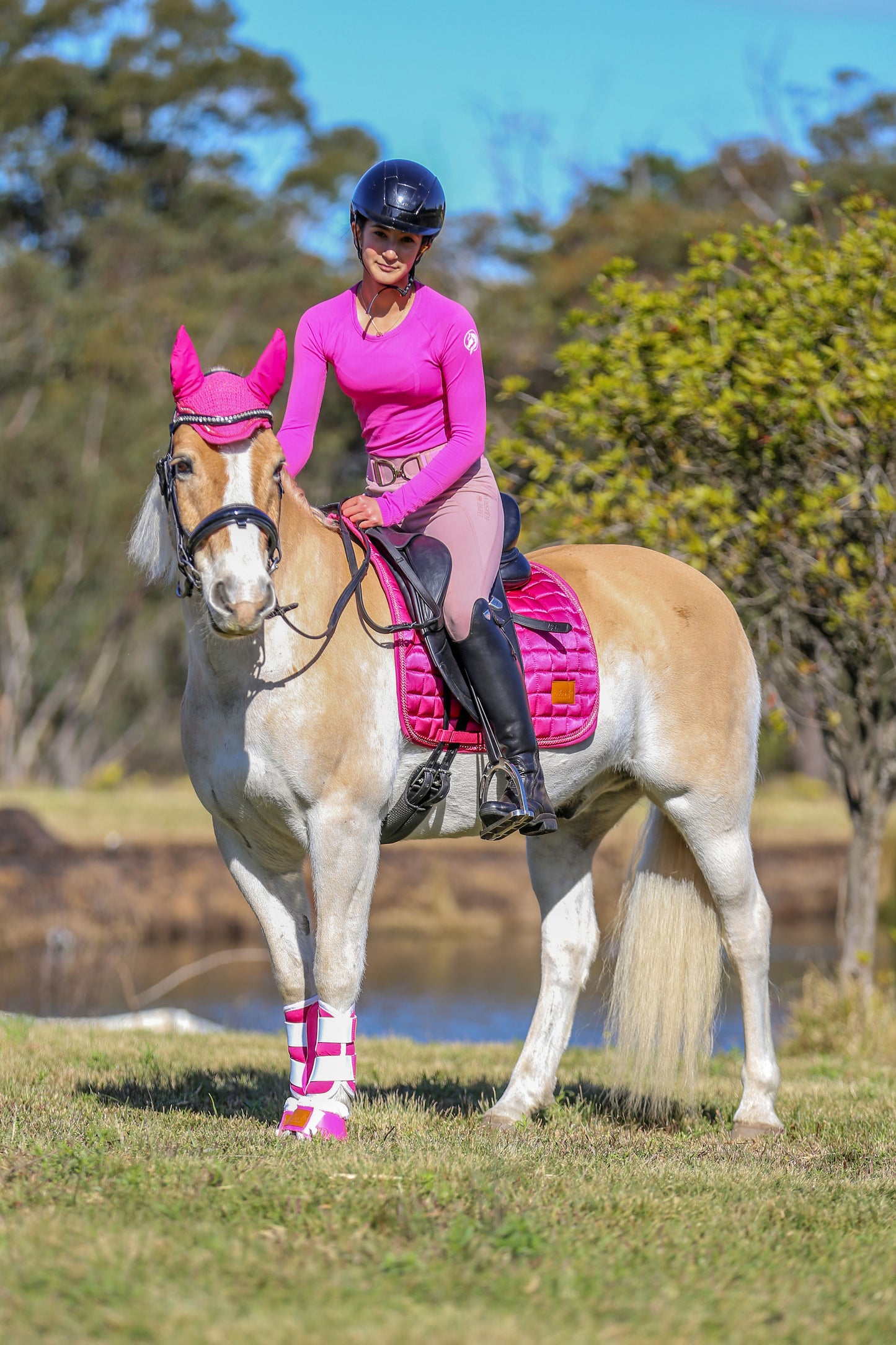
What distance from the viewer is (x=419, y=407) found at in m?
4.96

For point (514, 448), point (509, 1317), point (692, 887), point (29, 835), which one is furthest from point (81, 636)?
point (509, 1317)

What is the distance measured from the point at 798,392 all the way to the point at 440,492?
3.87 m

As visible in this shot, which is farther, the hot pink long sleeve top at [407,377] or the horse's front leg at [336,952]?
the hot pink long sleeve top at [407,377]

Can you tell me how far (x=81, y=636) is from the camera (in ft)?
85.1

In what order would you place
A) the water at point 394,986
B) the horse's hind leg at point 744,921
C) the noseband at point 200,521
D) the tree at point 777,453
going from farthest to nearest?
the water at point 394,986, the tree at point 777,453, the horse's hind leg at point 744,921, the noseband at point 200,521

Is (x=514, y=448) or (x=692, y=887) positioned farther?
(x=514, y=448)

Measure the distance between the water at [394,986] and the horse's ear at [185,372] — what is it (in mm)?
6994

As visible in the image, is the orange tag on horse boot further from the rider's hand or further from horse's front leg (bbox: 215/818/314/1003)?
horse's front leg (bbox: 215/818/314/1003)

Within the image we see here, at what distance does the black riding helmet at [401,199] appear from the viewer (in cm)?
472

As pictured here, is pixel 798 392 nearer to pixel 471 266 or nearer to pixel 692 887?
pixel 692 887

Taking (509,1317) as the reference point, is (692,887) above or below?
above

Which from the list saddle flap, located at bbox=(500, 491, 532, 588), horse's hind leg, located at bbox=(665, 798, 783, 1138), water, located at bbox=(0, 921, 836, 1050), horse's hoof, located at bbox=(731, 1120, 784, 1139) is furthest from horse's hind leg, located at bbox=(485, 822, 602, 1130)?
water, located at bbox=(0, 921, 836, 1050)

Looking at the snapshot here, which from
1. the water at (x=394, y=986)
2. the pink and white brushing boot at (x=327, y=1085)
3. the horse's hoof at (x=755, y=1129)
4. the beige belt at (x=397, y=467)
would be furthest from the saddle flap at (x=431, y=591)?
the water at (x=394, y=986)

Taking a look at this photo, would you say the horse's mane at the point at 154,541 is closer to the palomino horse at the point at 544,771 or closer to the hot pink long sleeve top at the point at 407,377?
the palomino horse at the point at 544,771
